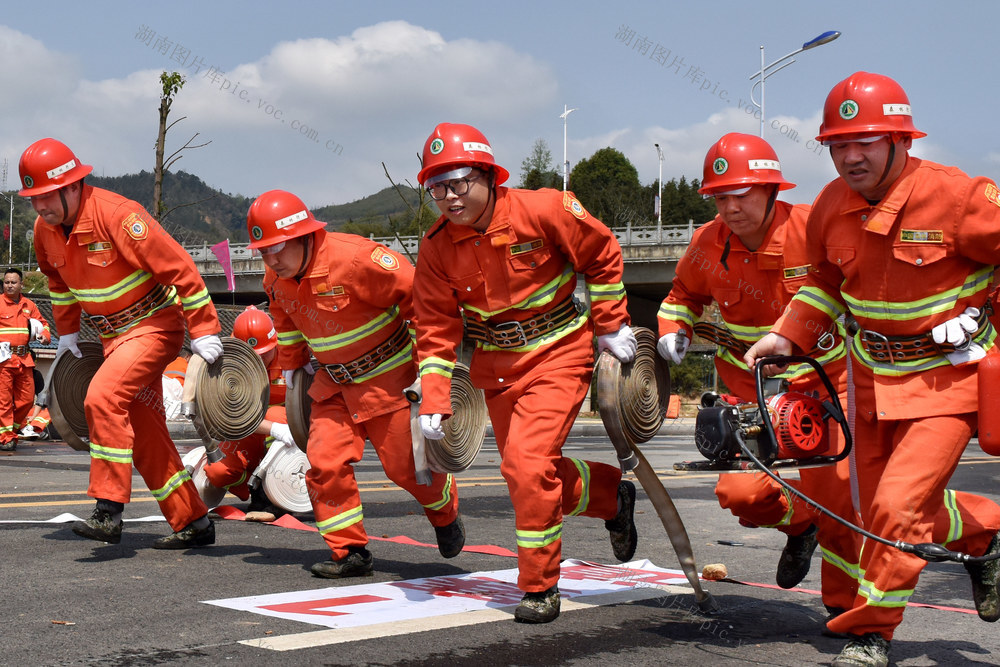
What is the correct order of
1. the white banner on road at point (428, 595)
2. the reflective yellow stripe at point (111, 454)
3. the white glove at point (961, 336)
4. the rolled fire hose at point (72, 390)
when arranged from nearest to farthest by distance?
the white glove at point (961, 336) → the white banner on road at point (428, 595) → the reflective yellow stripe at point (111, 454) → the rolled fire hose at point (72, 390)

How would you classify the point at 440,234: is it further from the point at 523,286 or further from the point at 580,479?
the point at 580,479

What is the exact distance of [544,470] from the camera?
517 cm

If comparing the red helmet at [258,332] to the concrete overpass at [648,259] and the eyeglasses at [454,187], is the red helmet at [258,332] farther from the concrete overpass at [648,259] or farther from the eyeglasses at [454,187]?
the concrete overpass at [648,259]

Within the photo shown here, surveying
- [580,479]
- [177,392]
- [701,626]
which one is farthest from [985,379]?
[177,392]

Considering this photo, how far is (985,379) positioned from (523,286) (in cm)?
219

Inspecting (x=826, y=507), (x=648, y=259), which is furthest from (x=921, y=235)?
(x=648, y=259)

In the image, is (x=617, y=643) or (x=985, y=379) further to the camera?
(x=617, y=643)

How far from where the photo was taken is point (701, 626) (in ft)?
16.5

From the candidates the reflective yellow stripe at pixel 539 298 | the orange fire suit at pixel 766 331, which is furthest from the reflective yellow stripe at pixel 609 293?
the orange fire suit at pixel 766 331

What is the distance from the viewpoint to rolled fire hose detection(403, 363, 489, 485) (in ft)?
19.4

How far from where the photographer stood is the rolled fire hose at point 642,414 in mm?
5238

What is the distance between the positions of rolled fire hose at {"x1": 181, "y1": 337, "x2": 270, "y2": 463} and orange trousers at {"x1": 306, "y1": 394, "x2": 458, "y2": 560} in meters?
0.77

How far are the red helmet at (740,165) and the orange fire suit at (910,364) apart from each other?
71 centimetres

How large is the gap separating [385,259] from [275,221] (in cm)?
65
